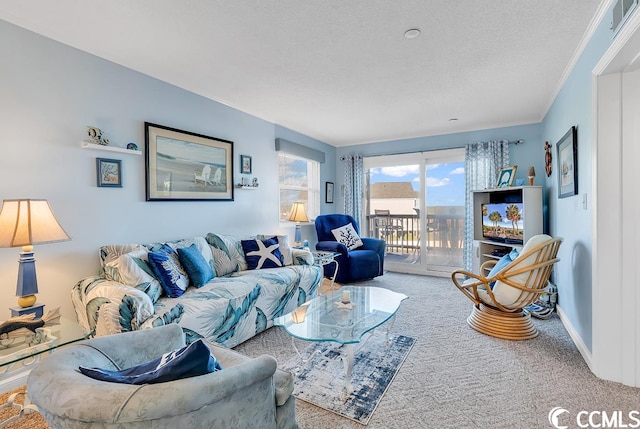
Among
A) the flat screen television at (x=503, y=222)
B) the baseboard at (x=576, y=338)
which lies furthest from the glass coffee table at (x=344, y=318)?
the flat screen television at (x=503, y=222)

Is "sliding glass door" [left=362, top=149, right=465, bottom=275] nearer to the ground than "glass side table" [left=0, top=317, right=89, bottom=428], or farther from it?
farther from it

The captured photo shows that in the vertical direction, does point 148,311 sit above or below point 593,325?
above

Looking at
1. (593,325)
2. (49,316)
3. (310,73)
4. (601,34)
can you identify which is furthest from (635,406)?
(49,316)

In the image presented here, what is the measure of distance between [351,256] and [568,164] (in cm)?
264

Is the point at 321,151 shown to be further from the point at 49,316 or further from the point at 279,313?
the point at 49,316

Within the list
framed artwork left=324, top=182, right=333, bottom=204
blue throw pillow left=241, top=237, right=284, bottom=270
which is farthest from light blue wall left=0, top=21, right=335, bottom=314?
framed artwork left=324, top=182, right=333, bottom=204

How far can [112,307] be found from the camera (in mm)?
1898

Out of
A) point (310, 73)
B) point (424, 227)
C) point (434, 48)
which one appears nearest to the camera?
point (434, 48)

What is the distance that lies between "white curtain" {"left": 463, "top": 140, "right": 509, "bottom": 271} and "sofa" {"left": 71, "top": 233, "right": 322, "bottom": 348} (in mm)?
2695

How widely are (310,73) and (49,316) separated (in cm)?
259

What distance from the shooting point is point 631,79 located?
6.32 ft

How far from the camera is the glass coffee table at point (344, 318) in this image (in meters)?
1.87

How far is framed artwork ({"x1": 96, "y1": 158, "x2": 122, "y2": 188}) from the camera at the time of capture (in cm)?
245

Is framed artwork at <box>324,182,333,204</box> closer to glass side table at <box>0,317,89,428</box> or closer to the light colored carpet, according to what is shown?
the light colored carpet
